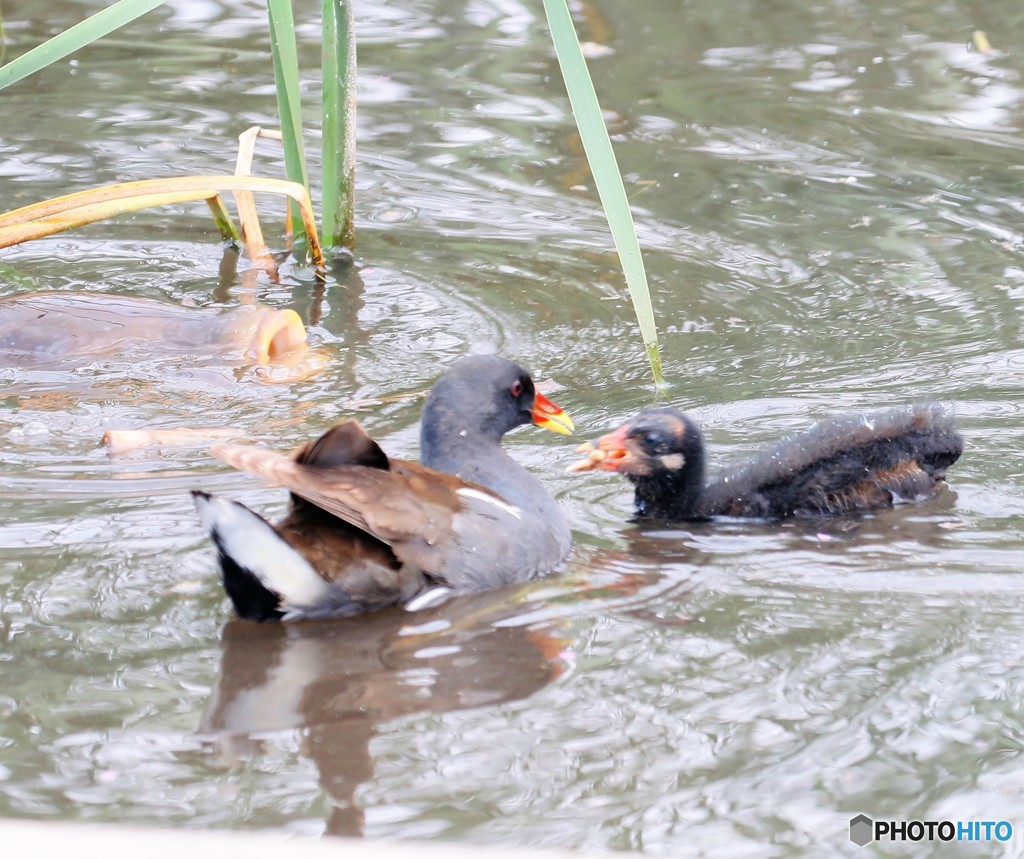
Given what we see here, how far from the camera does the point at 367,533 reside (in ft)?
14.1

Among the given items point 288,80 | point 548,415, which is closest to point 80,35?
point 288,80

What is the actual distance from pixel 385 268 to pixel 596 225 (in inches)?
51.9

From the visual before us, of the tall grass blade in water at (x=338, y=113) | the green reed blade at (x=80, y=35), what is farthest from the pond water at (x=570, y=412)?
the green reed blade at (x=80, y=35)

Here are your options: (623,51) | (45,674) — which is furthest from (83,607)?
(623,51)

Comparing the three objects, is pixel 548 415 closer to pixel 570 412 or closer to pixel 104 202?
pixel 570 412

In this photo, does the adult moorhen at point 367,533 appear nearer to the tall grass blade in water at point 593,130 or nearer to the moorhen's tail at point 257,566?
the moorhen's tail at point 257,566

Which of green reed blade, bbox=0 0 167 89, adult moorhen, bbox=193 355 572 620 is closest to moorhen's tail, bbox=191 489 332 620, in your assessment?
adult moorhen, bbox=193 355 572 620

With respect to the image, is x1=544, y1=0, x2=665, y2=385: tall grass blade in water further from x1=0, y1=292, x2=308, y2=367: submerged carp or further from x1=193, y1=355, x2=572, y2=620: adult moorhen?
x1=0, y1=292, x2=308, y2=367: submerged carp

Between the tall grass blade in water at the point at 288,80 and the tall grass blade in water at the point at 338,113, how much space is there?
0.18m

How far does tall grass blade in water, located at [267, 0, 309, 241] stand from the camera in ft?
20.1

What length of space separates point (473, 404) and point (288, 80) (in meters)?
2.28

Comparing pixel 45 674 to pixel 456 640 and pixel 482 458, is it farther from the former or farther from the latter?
pixel 482 458

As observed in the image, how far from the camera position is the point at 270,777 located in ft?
11.1

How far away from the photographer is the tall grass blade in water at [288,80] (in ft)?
20.1
